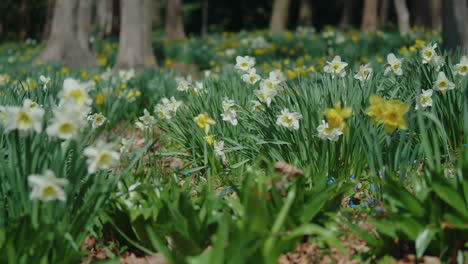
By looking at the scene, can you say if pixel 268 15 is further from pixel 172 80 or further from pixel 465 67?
pixel 465 67

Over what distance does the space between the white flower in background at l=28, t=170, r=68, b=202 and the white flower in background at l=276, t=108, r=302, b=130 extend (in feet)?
3.89

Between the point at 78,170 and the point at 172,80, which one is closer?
the point at 78,170

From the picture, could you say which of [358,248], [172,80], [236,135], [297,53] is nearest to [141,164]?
[236,135]

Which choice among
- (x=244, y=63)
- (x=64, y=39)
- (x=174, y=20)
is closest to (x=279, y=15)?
(x=174, y=20)

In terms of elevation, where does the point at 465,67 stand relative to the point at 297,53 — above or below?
above

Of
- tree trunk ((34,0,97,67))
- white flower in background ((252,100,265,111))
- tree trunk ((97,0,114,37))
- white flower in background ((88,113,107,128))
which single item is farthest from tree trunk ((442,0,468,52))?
tree trunk ((97,0,114,37))

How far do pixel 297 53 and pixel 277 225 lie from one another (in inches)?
305

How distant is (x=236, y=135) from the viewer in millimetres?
2957

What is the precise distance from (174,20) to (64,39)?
23.6 ft

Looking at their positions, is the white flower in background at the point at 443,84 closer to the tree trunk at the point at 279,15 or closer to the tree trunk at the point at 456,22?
the tree trunk at the point at 456,22

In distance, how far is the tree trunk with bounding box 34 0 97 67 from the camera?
8.38 m

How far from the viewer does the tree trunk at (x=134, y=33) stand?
7457 millimetres

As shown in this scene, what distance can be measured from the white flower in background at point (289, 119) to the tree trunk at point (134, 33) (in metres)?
5.63

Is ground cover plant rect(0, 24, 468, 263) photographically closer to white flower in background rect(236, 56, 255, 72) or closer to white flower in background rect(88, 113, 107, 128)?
white flower in background rect(88, 113, 107, 128)
